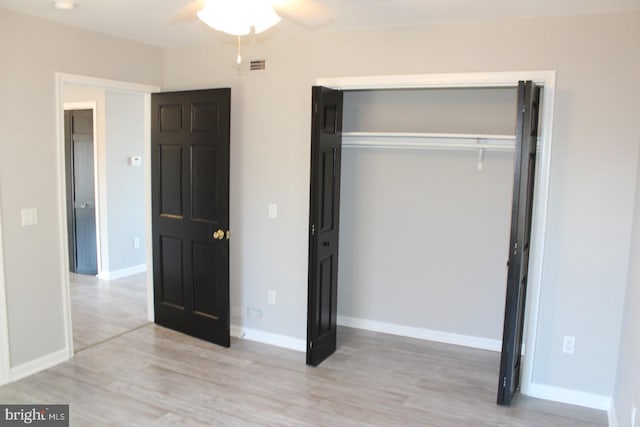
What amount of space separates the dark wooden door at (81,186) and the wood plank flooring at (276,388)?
2.43 meters

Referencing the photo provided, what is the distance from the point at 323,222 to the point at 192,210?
123cm

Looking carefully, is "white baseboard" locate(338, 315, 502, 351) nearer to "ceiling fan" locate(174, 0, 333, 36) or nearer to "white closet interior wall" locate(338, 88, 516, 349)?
"white closet interior wall" locate(338, 88, 516, 349)

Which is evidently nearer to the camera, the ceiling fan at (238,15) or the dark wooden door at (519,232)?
the ceiling fan at (238,15)

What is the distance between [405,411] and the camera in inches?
130

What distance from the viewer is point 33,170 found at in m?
3.62

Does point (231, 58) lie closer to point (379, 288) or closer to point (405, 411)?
point (379, 288)

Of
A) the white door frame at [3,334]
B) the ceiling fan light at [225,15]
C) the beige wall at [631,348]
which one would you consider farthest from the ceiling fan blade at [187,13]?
the beige wall at [631,348]

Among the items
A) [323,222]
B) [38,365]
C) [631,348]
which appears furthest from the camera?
[323,222]

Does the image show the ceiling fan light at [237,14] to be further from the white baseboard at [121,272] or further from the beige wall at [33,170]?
the white baseboard at [121,272]

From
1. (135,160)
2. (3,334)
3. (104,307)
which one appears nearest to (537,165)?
(3,334)

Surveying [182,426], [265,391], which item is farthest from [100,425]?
[265,391]

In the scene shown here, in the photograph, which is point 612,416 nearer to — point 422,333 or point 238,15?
point 422,333

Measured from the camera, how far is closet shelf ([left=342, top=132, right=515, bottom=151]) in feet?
13.2

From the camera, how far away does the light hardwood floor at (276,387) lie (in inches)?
126
